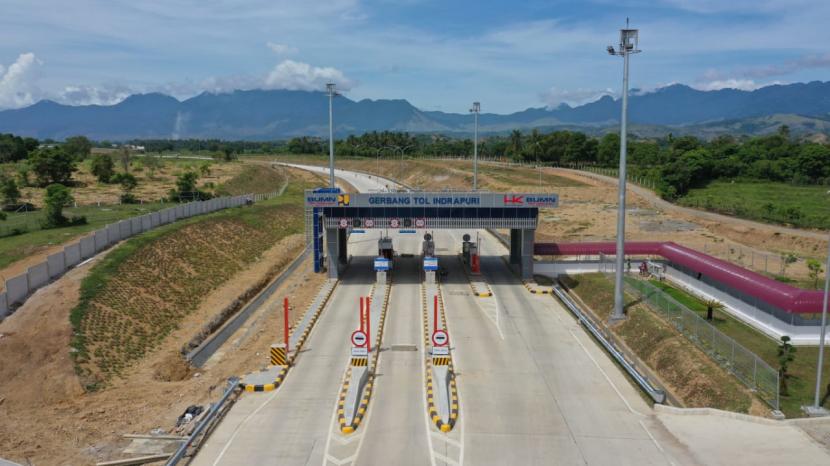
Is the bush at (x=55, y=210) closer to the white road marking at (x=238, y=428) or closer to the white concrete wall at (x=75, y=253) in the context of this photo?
the white concrete wall at (x=75, y=253)

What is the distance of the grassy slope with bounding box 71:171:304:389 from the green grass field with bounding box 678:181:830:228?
59.8m

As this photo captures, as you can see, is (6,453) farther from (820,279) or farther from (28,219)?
(820,279)

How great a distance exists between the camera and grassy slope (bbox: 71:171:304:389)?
35312mm

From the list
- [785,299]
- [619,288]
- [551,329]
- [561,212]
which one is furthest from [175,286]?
[561,212]

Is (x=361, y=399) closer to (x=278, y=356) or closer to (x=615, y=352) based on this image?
(x=278, y=356)

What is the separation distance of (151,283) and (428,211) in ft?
73.0

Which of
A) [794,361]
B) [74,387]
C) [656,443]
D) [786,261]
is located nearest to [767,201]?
[786,261]

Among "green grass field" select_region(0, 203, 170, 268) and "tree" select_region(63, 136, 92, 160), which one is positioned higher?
"tree" select_region(63, 136, 92, 160)

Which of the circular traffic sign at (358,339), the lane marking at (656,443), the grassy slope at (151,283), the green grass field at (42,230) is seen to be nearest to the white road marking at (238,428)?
the circular traffic sign at (358,339)

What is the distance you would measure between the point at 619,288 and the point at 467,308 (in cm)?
1078

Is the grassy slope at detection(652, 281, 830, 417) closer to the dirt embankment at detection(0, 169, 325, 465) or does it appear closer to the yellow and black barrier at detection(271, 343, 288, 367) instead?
the yellow and black barrier at detection(271, 343, 288, 367)

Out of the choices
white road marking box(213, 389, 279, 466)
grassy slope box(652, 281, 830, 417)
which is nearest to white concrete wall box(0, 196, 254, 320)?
white road marking box(213, 389, 279, 466)

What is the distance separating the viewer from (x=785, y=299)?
3466cm

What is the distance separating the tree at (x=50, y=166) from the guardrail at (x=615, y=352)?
8076 cm
